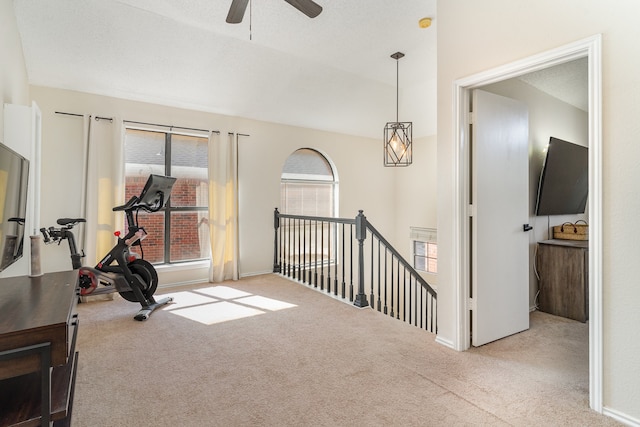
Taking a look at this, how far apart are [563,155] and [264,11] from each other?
3.49m

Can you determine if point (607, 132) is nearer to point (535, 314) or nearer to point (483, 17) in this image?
point (483, 17)

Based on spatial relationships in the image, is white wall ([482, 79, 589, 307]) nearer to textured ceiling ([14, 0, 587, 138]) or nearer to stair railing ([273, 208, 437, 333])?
textured ceiling ([14, 0, 587, 138])

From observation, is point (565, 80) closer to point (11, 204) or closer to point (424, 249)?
point (424, 249)

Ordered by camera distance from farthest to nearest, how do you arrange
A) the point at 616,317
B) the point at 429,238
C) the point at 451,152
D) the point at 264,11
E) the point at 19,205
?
the point at 429,238 → the point at 264,11 → the point at 451,152 → the point at 19,205 → the point at 616,317

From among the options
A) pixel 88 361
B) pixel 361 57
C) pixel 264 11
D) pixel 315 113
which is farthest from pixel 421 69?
pixel 88 361

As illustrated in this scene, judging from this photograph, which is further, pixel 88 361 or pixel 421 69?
pixel 421 69

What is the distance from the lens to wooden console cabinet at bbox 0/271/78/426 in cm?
112

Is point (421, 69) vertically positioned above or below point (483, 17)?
above

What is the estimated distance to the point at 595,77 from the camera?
183cm

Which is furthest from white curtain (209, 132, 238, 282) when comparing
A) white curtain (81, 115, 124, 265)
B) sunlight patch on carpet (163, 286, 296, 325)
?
white curtain (81, 115, 124, 265)

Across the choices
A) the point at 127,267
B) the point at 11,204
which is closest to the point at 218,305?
the point at 127,267

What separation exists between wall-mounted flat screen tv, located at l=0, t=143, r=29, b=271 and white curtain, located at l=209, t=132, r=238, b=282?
2552 mm

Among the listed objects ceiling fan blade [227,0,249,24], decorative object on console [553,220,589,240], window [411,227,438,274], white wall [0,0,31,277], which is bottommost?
window [411,227,438,274]

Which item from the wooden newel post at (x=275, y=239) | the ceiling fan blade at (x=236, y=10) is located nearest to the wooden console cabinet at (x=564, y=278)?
the wooden newel post at (x=275, y=239)
